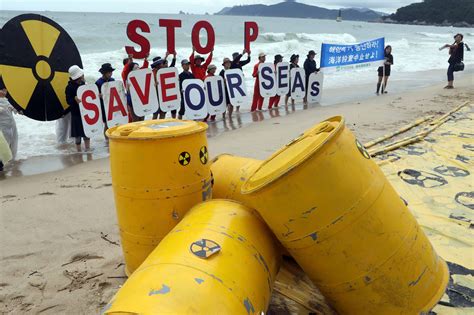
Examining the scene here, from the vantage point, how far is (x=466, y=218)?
12.1ft

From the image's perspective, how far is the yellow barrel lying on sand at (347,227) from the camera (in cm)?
199

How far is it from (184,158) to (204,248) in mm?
799

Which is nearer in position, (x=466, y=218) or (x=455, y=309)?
(x=455, y=309)

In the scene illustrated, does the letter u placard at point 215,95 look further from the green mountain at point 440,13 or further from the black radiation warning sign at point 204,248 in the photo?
the green mountain at point 440,13

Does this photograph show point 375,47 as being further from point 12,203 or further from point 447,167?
point 12,203

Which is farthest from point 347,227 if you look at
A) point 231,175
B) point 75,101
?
point 75,101

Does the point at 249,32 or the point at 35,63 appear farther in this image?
the point at 249,32

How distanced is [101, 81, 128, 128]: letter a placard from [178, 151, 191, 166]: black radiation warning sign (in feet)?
16.1

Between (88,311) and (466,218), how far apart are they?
3275 mm

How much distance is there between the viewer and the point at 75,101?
666cm

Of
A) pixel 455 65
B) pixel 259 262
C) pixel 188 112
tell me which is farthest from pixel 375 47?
pixel 259 262

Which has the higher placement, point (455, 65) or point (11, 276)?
point (455, 65)

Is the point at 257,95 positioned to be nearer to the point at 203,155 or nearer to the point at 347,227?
the point at 203,155

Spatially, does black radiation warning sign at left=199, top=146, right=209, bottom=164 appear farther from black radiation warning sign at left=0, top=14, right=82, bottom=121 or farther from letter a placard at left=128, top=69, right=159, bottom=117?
letter a placard at left=128, top=69, right=159, bottom=117
